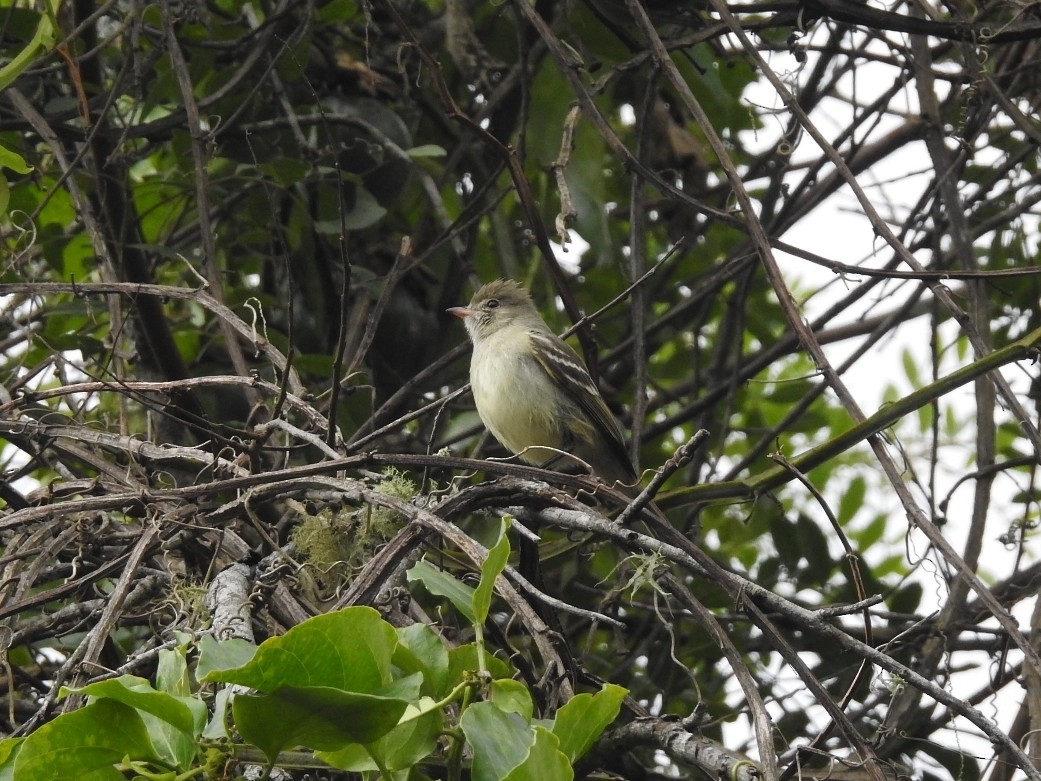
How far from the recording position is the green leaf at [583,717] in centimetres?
196

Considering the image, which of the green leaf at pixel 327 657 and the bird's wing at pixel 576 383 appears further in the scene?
the bird's wing at pixel 576 383

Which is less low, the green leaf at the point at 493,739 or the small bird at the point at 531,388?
the small bird at the point at 531,388

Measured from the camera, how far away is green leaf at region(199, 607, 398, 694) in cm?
174

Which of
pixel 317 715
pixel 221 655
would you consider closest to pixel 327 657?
pixel 317 715

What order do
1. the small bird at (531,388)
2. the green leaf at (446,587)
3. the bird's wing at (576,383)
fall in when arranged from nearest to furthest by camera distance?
the green leaf at (446,587)
the small bird at (531,388)
the bird's wing at (576,383)

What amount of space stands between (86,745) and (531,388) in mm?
4049

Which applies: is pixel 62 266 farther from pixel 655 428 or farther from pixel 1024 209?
pixel 1024 209

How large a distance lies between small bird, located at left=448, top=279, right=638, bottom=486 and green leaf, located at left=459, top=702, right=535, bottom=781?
346 cm

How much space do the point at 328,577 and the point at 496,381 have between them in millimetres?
2655

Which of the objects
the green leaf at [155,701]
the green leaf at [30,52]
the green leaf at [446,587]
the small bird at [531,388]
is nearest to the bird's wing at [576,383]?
the small bird at [531,388]

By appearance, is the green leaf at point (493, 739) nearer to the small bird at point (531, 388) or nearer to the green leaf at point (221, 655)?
the green leaf at point (221, 655)

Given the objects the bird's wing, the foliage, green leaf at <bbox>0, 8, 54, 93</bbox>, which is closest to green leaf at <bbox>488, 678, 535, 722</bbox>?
the foliage

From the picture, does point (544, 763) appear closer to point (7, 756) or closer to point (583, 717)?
point (583, 717)

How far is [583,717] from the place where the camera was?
198 cm
